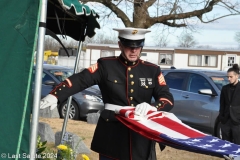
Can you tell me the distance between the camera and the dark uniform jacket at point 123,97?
188 inches

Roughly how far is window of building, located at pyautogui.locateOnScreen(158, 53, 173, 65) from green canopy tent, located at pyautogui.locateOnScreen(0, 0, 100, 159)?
43.9 metres

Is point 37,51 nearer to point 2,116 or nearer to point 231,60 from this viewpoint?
point 2,116

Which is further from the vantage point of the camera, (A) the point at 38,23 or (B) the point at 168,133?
(B) the point at 168,133

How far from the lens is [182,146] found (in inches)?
Answer: 160

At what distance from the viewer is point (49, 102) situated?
426 cm

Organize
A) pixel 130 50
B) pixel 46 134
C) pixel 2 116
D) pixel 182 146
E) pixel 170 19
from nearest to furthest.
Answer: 1. pixel 2 116
2. pixel 182 146
3. pixel 130 50
4. pixel 46 134
5. pixel 170 19

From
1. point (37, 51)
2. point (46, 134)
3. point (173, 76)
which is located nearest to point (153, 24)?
point (173, 76)

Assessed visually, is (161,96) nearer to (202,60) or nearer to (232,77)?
(232,77)

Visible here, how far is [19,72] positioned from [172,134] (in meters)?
1.29

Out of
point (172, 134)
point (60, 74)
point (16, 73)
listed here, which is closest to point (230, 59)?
point (60, 74)

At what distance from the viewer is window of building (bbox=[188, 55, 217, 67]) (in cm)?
4966

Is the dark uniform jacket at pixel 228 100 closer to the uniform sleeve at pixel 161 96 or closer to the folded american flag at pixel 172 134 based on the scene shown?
the uniform sleeve at pixel 161 96

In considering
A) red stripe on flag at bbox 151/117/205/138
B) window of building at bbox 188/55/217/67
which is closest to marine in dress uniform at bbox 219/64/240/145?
red stripe on flag at bbox 151/117/205/138

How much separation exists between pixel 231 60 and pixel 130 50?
4563cm
